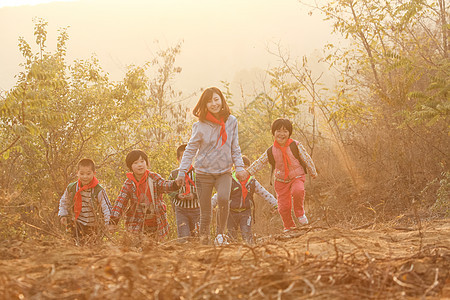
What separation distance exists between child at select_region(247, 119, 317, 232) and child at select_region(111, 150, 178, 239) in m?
1.28

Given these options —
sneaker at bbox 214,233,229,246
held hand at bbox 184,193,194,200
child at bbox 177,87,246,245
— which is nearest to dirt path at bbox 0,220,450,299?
sneaker at bbox 214,233,229,246

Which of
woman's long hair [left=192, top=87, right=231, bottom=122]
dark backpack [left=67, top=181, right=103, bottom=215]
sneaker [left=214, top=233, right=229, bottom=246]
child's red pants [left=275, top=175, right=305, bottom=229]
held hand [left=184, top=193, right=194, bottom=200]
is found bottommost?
sneaker [left=214, top=233, right=229, bottom=246]

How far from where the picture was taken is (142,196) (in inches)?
244

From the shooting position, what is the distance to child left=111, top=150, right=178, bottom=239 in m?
6.20

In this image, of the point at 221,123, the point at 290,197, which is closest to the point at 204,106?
the point at 221,123

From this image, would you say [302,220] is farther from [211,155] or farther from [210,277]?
[210,277]

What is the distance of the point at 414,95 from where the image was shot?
8703 millimetres

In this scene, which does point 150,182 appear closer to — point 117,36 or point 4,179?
point 4,179

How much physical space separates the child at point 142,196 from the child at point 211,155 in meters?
0.46

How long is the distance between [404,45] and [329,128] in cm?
260

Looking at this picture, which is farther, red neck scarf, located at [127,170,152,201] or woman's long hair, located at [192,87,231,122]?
red neck scarf, located at [127,170,152,201]

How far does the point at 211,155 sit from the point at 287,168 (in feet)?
4.95

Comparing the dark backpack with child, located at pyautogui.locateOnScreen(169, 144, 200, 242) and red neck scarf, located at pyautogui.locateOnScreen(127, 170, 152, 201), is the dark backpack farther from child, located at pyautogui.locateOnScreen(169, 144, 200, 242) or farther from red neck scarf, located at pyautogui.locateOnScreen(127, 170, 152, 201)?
child, located at pyautogui.locateOnScreen(169, 144, 200, 242)

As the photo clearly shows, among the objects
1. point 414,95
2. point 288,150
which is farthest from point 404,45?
point 288,150
